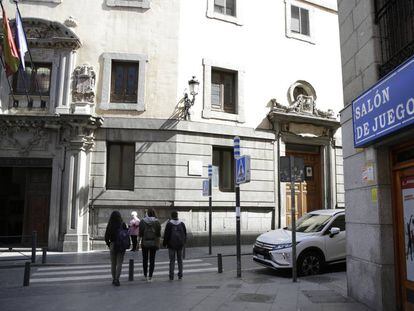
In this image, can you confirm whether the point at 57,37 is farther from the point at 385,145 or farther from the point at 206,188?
the point at 385,145

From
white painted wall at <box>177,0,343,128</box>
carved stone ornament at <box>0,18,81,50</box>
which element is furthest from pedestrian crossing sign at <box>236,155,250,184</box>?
carved stone ornament at <box>0,18,81,50</box>

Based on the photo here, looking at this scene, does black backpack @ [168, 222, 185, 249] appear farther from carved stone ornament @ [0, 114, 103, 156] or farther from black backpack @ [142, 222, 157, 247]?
carved stone ornament @ [0, 114, 103, 156]

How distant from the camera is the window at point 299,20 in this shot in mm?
20562

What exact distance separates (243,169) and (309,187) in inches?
416

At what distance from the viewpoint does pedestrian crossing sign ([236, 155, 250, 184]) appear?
10.4 m

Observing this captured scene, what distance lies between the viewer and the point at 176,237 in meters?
10.1

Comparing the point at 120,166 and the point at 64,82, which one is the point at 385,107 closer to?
the point at 120,166

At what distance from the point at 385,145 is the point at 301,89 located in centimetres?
1446

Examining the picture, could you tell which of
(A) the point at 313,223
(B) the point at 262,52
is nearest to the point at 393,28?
(A) the point at 313,223

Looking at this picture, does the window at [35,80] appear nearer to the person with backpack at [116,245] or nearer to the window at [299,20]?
the person with backpack at [116,245]

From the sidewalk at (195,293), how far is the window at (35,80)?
8.19 metres

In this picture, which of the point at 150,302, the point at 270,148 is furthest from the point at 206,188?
the point at 150,302

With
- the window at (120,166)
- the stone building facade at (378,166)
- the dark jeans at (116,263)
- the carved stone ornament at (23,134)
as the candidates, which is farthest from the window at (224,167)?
the stone building facade at (378,166)

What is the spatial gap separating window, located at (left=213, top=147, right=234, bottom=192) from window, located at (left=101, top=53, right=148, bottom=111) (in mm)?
3809
